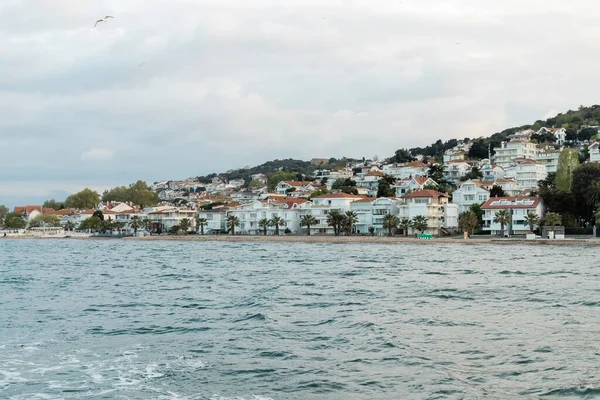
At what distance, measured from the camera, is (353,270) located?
1485 inches

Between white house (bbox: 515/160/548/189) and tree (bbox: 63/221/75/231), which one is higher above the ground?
white house (bbox: 515/160/548/189)

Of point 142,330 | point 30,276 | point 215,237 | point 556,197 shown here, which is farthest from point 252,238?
point 142,330

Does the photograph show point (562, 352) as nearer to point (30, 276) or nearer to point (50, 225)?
point (30, 276)

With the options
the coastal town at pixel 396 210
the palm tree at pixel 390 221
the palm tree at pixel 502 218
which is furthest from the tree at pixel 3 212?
the palm tree at pixel 502 218

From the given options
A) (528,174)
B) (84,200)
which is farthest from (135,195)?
(528,174)

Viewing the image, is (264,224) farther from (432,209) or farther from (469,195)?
(469,195)

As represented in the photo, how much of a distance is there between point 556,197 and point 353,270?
48.8 metres

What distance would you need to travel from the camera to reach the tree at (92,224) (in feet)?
427

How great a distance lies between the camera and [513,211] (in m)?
80.4

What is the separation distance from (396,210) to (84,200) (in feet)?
301

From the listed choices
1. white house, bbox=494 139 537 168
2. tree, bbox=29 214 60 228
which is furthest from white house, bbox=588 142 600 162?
tree, bbox=29 214 60 228

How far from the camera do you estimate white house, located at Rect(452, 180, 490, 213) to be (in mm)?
93250

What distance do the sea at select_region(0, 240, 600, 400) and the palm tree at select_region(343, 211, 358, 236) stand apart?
60.8 meters

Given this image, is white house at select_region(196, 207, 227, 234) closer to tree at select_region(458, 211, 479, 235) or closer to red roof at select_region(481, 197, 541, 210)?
tree at select_region(458, 211, 479, 235)
